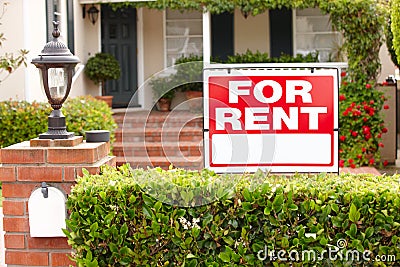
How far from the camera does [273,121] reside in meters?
4.31

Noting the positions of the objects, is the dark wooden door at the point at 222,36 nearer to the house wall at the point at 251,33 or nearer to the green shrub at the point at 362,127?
the house wall at the point at 251,33

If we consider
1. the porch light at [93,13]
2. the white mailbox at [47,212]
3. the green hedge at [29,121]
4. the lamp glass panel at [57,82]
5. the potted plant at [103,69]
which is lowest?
the white mailbox at [47,212]

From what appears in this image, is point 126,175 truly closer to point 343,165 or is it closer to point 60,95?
point 60,95

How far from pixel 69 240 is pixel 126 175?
0.55 m

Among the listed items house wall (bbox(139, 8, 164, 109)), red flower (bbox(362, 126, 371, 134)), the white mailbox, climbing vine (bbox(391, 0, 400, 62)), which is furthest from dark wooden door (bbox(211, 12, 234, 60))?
the white mailbox

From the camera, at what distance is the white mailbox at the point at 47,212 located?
4.20 meters

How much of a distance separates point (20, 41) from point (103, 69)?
314cm

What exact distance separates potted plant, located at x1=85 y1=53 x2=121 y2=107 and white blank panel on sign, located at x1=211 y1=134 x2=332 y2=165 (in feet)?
31.6

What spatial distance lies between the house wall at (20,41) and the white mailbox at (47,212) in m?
6.88

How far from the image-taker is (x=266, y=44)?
14734mm

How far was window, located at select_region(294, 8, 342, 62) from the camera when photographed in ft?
48.0

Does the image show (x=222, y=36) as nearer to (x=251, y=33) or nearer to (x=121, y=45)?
(x=251, y=33)

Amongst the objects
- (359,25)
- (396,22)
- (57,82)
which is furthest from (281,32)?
(57,82)

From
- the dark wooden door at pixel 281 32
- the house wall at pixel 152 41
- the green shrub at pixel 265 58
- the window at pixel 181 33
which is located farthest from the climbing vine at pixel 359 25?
the house wall at pixel 152 41
